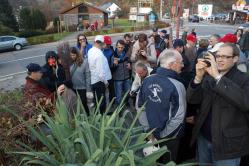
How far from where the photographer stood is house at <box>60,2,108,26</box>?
46.5 m

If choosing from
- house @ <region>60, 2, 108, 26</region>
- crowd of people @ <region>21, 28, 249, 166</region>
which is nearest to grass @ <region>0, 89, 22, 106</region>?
crowd of people @ <region>21, 28, 249, 166</region>

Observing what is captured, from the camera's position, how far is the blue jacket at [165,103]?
3.13 m

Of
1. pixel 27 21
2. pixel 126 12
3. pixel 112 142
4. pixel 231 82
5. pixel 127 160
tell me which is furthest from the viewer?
pixel 126 12

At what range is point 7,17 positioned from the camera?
3641 cm

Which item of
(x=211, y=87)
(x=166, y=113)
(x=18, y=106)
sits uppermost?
(x=211, y=87)

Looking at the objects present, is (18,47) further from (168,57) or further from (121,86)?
(168,57)

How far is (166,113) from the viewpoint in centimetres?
321

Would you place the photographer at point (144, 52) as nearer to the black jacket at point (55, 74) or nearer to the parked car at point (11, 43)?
the black jacket at point (55, 74)

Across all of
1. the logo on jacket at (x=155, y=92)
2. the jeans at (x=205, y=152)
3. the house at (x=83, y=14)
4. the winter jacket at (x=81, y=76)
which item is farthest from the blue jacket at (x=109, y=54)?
the house at (x=83, y=14)

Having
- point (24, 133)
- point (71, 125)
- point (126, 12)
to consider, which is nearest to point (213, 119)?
point (71, 125)

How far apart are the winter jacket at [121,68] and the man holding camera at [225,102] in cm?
384

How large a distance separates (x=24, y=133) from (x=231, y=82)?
184cm

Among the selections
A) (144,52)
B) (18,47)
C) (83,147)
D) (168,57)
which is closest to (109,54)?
(144,52)

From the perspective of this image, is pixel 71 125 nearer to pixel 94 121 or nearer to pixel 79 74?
pixel 94 121
